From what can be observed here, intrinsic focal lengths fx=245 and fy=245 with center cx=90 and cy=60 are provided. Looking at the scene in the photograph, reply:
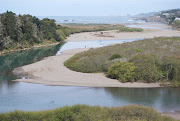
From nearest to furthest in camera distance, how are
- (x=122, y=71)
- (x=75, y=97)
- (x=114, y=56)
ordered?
1. (x=75, y=97)
2. (x=122, y=71)
3. (x=114, y=56)

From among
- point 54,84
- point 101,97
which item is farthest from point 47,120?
point 54,84

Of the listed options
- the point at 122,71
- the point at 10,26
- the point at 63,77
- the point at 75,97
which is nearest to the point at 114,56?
the point at 122,71

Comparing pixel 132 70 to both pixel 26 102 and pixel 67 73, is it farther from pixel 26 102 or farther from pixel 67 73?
pixel 26 102

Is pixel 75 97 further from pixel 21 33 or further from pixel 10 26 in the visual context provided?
pixel 21 33

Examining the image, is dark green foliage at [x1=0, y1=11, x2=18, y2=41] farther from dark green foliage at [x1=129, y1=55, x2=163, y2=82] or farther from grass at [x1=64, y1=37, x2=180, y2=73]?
dark green foliage at [x1=129, y1=55, x2=163, y2=82]

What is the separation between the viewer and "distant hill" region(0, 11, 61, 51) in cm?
6669

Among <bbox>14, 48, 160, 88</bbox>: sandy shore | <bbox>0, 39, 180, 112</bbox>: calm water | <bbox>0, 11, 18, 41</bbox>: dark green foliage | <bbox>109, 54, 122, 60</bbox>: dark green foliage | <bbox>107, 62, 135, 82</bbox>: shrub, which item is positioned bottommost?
<bbox>0, 39, 180, 112</bbox>: calm water

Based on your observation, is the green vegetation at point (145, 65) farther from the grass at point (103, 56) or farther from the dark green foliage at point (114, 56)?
the dark green foliage at point (114, 56)

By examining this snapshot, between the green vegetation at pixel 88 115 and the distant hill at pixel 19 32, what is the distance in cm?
4910

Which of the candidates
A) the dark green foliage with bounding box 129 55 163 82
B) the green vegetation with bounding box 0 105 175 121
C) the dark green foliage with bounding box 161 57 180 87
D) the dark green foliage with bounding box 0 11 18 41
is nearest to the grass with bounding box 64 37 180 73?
the dark green foliage with bounding box 161 57 180 87

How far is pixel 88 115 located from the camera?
1844cm

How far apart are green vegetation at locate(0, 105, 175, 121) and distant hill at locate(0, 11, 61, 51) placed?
49.1 m

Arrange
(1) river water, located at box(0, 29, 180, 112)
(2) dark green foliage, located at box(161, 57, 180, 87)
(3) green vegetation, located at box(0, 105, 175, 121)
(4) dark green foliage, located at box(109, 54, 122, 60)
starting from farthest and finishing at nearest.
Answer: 1. (4) dark green foliage, located at box(109, 54, 122, 60)
2. (2) dark green foliage, located at box(161, 57, 180, 87)
3. (1) river water, located at box(0, 29, 180, 112)
4. (3) green vegetation, located at box(0, 105, 175, 121)

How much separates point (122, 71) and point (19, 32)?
4384 centimetres
